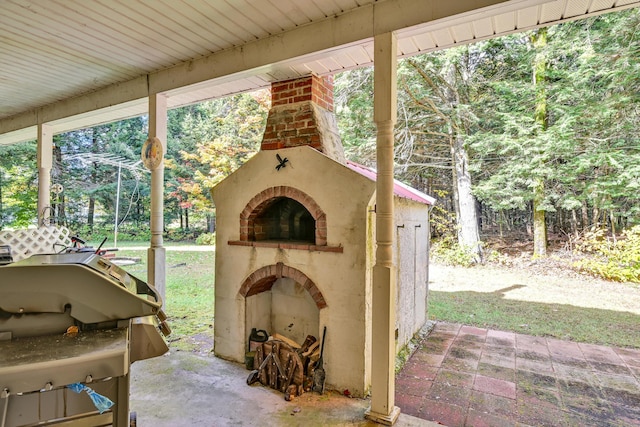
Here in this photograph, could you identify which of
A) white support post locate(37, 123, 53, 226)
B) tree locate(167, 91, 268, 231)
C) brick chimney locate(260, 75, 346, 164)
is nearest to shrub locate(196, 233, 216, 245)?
tree locate(167, 91, 268, 231)

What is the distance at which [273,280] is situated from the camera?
3662 millimetres

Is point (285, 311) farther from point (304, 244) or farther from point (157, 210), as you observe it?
point (157, 210)

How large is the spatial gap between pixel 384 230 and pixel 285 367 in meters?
1.61

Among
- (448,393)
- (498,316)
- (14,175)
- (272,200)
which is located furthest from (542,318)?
(14,175)

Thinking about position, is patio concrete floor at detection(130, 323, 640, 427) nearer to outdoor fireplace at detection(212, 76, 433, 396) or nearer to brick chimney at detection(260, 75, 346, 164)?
outdoor fireplace at detection(212, 76, 433, 396)

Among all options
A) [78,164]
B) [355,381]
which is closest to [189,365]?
[355,381]

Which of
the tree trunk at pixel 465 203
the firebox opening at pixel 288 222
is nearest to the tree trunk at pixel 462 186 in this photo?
the tree trunk at pixel 465 203

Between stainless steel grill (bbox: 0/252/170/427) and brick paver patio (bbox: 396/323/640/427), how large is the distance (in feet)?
7.48

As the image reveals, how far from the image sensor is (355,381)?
113 inches

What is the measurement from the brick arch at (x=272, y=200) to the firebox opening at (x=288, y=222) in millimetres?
265

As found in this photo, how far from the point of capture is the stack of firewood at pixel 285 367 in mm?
2916

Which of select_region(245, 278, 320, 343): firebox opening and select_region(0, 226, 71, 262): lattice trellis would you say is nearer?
select_region(245, 278, 320, 343): firebox opening

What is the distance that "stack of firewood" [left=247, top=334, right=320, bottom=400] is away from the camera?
115 inches

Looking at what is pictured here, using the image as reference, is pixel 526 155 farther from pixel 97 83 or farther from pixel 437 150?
pixel 97 83
